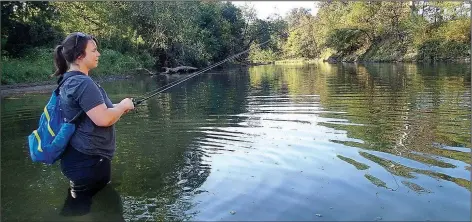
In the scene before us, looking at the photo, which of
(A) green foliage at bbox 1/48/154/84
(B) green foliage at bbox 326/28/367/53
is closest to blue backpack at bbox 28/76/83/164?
(A) green foliage at bbox 1/48/154/84

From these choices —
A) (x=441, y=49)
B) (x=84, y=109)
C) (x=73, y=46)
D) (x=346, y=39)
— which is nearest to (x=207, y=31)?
(x=346, y=39)

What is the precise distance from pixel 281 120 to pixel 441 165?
15.9 feet

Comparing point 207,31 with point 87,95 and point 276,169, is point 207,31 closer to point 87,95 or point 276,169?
point 276,169

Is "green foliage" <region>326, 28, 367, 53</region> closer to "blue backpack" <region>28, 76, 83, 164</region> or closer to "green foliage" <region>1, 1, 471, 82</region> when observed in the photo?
"green foliage" <region>1, 1, 471, 82</region>

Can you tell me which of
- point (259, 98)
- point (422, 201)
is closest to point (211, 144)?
point (422, 201)

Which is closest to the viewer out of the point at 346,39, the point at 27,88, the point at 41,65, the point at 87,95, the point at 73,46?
the point at 87,95

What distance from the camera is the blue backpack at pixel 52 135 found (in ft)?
14.7

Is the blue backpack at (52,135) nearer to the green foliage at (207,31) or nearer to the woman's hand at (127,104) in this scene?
the woman's hand at (127,104)

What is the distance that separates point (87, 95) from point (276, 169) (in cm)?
287

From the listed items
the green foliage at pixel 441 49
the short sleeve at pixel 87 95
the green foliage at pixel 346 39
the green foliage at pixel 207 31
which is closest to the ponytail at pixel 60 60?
the short sleeve at pixel 87 95

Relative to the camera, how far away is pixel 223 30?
60.3 metres

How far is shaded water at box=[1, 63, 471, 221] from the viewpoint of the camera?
4516 mm

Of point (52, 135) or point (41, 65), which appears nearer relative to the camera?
point (52, 135)

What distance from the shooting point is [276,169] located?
6027 mm
